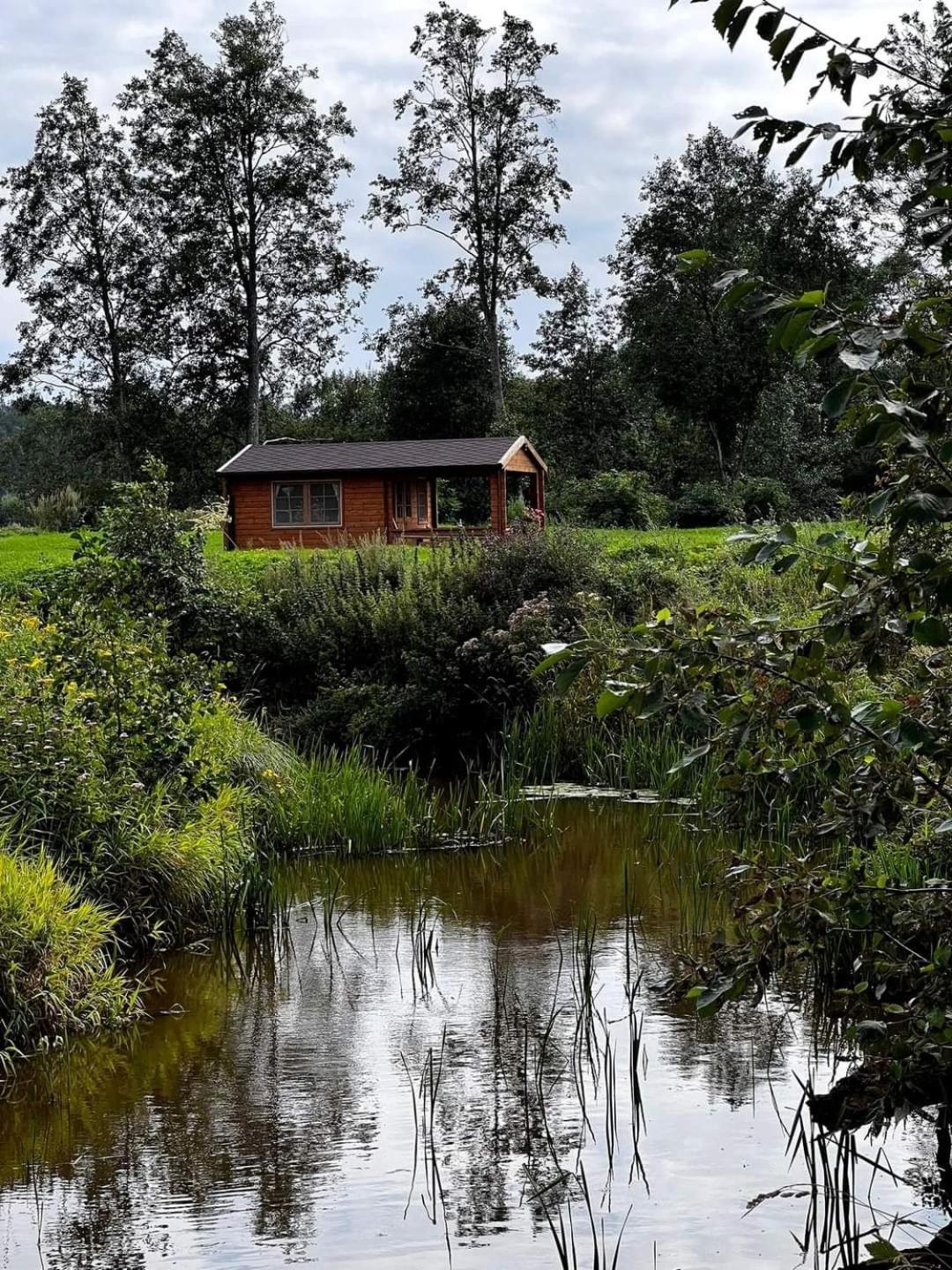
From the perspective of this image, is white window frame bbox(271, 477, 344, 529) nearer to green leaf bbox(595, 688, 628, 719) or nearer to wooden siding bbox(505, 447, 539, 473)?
wooden siding bbox(505, 447, 539, 473)

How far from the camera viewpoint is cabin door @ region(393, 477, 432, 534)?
3384 centimetres

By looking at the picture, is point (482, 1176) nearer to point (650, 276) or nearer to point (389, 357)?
point (650, 276)

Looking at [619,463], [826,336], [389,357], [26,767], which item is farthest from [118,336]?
[826,336]

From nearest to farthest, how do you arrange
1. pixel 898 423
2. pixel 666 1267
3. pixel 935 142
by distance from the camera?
pixel 898 423
pixel 935 142
pixel 666 1267

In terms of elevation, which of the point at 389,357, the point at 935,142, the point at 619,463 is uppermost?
the point at 389,357

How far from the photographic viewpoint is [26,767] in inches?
310

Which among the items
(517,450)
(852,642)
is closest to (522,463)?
(517,450)

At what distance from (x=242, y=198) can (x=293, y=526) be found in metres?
14.2

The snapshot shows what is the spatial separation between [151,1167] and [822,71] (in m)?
3.97

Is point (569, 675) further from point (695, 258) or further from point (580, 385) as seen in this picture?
point (580, 385)

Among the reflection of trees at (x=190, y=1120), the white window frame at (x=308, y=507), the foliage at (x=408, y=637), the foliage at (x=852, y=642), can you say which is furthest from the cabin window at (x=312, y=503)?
the foliage at (x=852, y=642)

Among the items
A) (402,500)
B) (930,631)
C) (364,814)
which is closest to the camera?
(930,631)

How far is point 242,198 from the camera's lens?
141ft

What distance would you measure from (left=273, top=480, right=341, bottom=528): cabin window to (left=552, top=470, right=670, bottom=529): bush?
5.23 m
